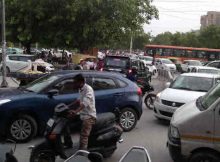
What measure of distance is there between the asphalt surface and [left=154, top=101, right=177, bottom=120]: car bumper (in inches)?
10.9

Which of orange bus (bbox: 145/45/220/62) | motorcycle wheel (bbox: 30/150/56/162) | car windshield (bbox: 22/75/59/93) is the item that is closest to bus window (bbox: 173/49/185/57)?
orange bus (bbox: 145/45/220/62)

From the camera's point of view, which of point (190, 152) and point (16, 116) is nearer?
point (190, 152)

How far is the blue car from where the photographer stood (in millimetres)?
9422

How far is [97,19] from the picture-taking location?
93.6 ft

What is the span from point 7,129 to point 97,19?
1982 centimetres

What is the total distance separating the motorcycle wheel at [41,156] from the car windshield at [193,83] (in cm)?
669

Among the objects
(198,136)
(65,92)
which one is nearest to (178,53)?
(65,92)

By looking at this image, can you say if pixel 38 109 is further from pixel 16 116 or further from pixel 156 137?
pixel 156 137

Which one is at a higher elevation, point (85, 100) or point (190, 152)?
point (85, 100)

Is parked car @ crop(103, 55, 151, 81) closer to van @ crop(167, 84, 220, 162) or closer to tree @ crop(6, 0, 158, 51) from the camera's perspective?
tree @ crop(6, 0, 158, 51)

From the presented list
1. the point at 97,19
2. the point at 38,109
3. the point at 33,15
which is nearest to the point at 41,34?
the point at 33,15

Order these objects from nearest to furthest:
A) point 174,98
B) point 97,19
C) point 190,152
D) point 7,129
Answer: point 190,152 < point 7,129 < point 174,98 < point 97,19

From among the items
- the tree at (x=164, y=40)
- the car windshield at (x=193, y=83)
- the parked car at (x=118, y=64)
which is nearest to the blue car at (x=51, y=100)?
the car windshield at (x=193, y=83)

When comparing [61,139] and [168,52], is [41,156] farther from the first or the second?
[168,52]
